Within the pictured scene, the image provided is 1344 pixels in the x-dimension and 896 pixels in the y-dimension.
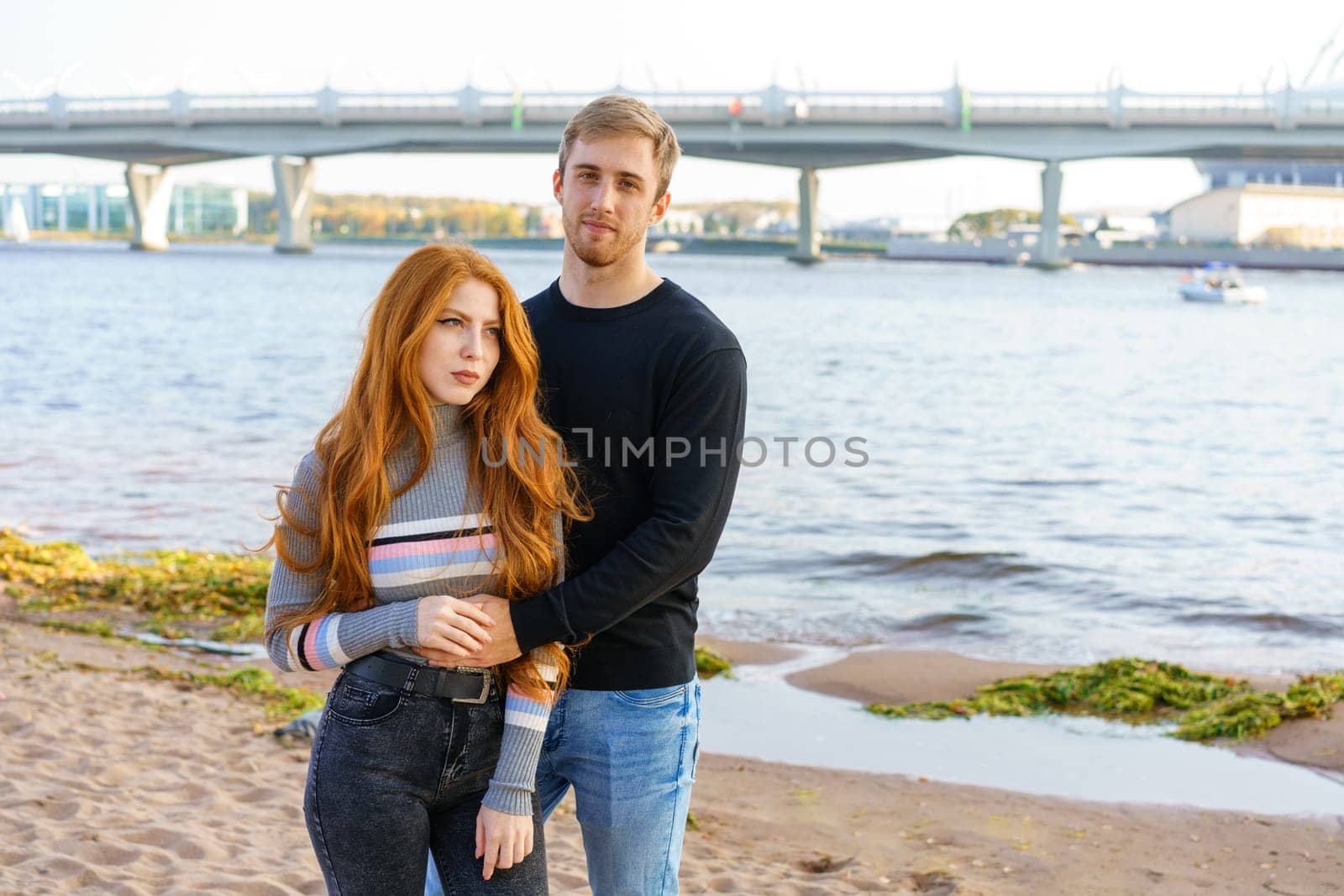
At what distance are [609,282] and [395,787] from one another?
3.75 feet

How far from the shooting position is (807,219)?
90.9 m

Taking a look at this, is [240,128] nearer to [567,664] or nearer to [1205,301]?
[1205,301]

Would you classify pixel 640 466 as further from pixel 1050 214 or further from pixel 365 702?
pixel 1050 214

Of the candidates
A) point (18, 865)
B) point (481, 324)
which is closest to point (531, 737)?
point (481, 324)

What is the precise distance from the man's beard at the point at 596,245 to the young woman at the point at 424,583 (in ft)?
0.75

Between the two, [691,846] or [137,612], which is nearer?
[691,846]

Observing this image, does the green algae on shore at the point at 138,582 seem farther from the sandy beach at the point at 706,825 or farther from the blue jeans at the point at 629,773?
the blue jeans at the point at 629,773

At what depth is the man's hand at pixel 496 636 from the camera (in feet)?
8.44

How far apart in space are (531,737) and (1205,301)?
2595 inches

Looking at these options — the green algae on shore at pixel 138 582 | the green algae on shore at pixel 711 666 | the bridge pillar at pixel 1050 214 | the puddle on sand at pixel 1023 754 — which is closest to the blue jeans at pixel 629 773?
the puddle on sand at pixel 1023 754

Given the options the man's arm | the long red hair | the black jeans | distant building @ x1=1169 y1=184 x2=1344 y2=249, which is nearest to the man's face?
the long red hair

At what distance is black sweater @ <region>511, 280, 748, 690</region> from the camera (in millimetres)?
2666

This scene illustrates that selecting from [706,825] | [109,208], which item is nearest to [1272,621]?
[706,825]

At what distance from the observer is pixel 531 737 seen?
2.62 meters
